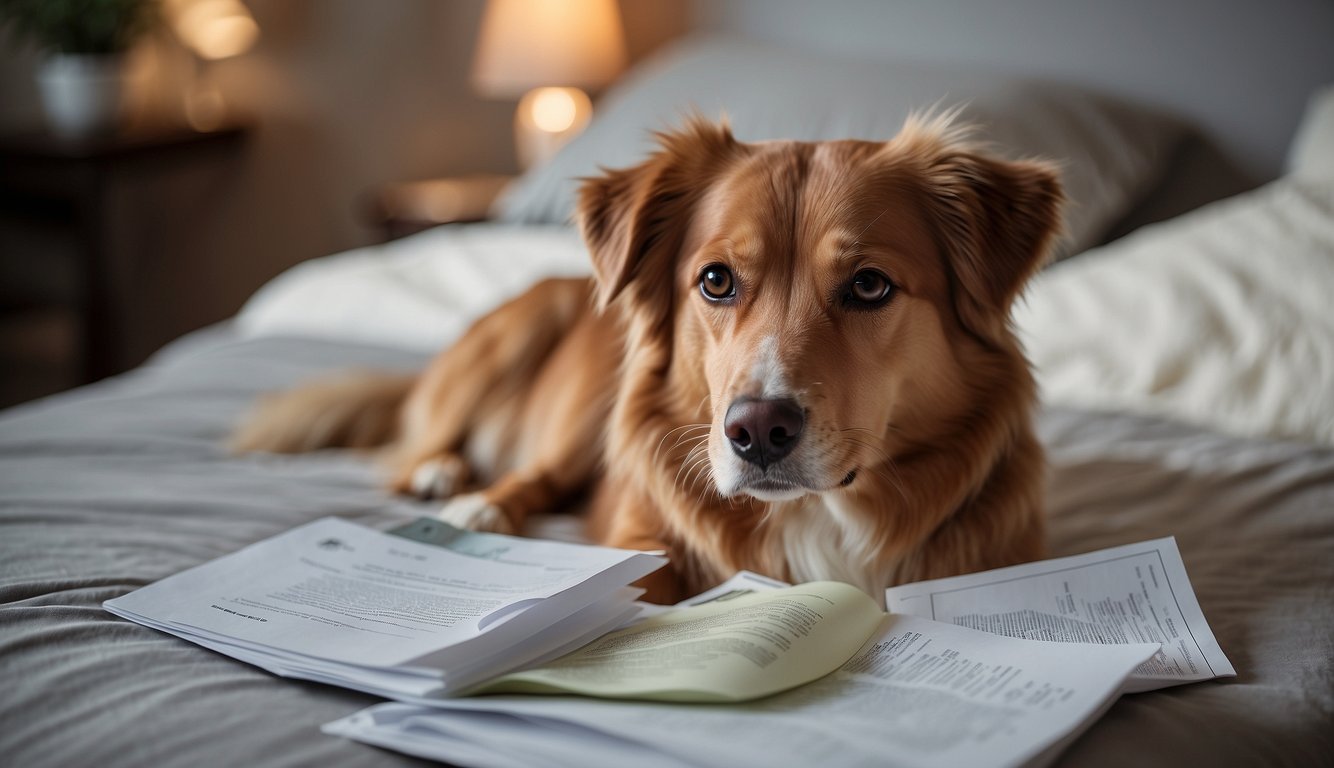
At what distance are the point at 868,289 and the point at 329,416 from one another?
110 centimetres

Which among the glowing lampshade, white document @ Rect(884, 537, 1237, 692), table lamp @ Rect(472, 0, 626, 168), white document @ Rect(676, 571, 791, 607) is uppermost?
the glowing lampshade

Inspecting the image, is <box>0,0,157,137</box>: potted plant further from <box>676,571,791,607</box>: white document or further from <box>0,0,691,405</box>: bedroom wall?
<box>676,571,791,607</box>: white document

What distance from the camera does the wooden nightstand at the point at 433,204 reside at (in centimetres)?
363

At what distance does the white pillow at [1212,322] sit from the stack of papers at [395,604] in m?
1.00

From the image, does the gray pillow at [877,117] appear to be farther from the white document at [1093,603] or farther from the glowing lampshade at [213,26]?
the glowing lampshade at [213,26]

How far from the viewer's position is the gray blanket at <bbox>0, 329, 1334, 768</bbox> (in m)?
0.93

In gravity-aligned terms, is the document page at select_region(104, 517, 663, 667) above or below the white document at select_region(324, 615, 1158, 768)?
above

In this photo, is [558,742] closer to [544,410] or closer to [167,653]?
[167,653]

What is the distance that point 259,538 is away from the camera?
4.79 ft

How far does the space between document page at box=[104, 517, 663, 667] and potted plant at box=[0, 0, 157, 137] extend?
10.0ft

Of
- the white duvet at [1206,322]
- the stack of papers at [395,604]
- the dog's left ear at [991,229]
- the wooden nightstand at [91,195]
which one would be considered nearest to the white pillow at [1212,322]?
the white duvet at [1206,322]

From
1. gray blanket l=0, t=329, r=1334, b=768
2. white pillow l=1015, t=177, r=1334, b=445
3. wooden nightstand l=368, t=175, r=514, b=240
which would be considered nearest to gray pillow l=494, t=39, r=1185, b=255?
white pillow l=1015, t=177, r=1334, b=445

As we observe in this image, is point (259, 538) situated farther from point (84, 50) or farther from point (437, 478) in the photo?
point (84, 50)

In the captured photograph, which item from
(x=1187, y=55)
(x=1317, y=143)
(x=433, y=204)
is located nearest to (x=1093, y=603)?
(x=1317, y=143)
